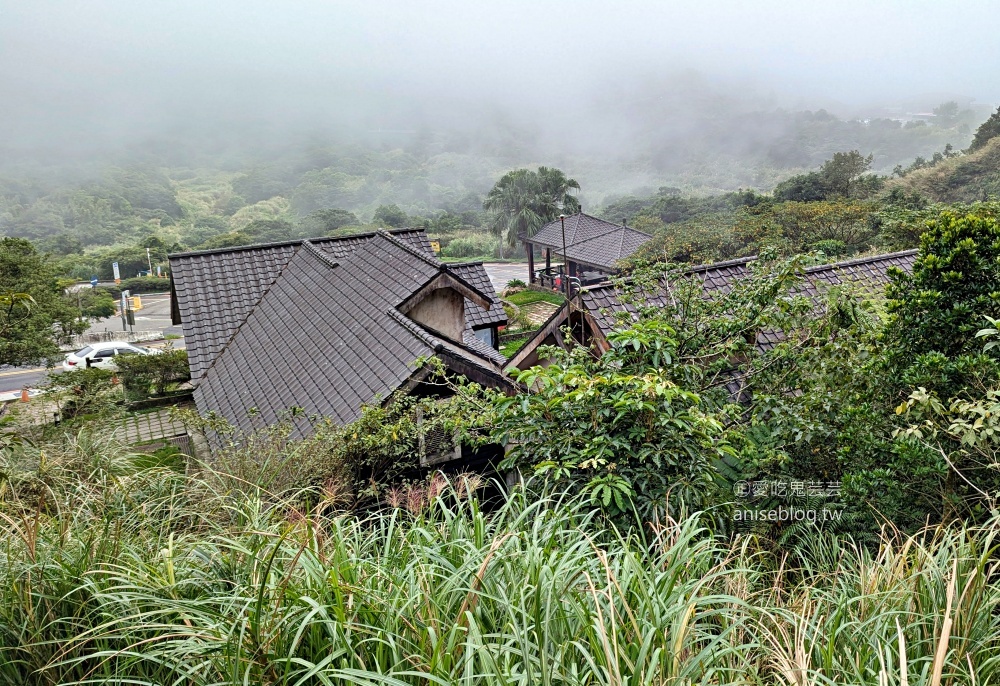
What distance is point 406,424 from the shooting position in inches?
237

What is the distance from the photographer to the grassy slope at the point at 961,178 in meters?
38.9

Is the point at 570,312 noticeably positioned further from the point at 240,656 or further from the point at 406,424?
the point at 240,656

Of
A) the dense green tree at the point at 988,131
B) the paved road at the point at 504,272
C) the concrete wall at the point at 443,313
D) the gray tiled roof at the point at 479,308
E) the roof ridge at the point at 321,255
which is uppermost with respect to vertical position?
the dense green tree at the point at 988,131

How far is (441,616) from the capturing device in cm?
234

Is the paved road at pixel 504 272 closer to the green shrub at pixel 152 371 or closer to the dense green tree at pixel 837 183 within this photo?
the dense green tree at pixel 837 183

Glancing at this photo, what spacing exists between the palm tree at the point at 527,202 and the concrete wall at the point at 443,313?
1818 inches

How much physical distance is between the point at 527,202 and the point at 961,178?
1239 inches

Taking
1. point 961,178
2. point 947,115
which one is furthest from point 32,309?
point 947,115

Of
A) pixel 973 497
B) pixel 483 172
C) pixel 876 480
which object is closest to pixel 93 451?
pixel 876 480

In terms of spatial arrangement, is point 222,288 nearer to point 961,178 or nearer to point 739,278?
point 739,278

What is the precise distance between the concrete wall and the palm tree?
46190 mm

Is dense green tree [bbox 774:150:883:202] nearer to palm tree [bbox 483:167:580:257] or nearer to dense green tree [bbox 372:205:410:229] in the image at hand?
palm tree [bbox 483:167:580:257]

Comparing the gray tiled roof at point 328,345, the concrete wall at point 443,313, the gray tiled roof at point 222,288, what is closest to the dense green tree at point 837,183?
the gray tiled roof at point 222,288

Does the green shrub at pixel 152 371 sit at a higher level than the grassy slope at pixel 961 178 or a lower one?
lower
